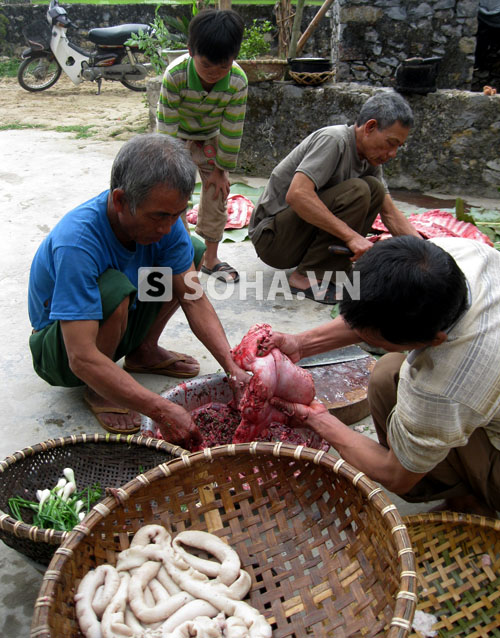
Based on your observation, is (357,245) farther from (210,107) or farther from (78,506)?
(78,506)

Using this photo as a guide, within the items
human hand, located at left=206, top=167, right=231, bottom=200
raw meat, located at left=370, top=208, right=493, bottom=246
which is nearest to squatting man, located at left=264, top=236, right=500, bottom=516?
human hand, located at left=206, top=167, right=231, bottom=200

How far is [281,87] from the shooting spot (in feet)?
18.9

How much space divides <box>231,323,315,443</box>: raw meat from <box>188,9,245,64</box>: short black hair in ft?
6.03

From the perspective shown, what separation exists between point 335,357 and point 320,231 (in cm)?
111

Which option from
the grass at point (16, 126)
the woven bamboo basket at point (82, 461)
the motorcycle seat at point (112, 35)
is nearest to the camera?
the woven bamboo basket at point (82, 461)

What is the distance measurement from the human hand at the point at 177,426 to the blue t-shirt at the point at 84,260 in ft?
1.42

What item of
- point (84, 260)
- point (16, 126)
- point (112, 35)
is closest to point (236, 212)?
point (84, 260)

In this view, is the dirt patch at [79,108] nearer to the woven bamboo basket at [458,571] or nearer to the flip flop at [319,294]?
the flip flop at [319,294]

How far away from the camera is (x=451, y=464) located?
6.44 ft

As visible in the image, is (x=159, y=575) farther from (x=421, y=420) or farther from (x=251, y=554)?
(x=421, y=420)

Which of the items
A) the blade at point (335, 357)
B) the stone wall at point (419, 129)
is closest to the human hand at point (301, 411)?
the blade at point (335, 357)

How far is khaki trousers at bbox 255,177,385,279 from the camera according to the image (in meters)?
3.56

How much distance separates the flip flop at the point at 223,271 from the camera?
13.0 ft

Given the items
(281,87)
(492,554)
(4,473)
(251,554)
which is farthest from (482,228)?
(4,473)
